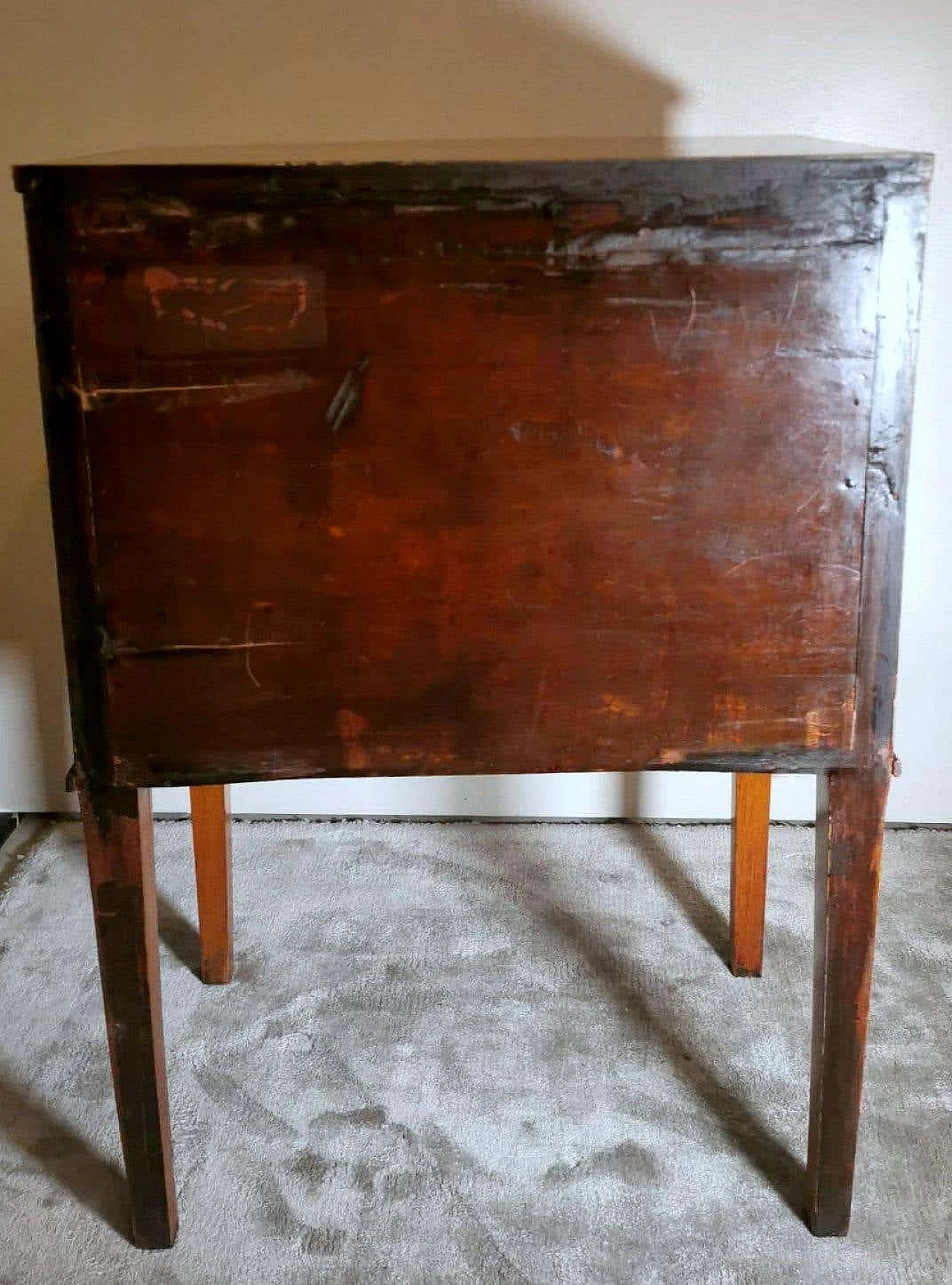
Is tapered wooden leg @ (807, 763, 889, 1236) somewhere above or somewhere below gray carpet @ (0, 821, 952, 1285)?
above

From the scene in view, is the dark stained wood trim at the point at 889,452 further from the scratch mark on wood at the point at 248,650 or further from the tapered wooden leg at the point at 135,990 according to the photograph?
the tapered wooden leg at the point at 135,990

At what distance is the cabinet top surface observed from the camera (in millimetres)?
829

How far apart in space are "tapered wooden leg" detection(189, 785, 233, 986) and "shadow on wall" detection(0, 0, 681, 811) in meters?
0.80

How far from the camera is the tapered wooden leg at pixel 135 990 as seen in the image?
97cm

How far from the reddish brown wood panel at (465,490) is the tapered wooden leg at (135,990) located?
56 millimetres

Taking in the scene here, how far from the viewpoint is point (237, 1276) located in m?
1.03

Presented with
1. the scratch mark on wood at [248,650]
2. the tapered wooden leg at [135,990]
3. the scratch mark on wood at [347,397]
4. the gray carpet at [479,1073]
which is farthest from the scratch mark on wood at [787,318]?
the gray carpet at [479,1073]

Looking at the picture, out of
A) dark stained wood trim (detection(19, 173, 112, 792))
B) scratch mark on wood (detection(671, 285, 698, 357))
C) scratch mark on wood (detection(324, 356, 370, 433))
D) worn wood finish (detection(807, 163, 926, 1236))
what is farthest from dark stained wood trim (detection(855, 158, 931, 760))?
dark stained wood trim (detection(19, 173, 112, 792))

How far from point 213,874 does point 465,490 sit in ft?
2.22

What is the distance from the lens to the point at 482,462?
34.8 inches

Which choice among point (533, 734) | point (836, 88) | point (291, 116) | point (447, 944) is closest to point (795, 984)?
point (447, 944)

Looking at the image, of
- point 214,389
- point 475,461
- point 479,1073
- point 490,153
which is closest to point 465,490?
point 475,461

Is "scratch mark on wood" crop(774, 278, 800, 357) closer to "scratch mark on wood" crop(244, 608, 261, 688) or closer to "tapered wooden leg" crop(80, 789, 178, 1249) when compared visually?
"scratch mark on wood" crop(244, 608, 261, 688)

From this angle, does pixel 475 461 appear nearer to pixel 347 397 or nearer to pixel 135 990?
pixel 347 397
